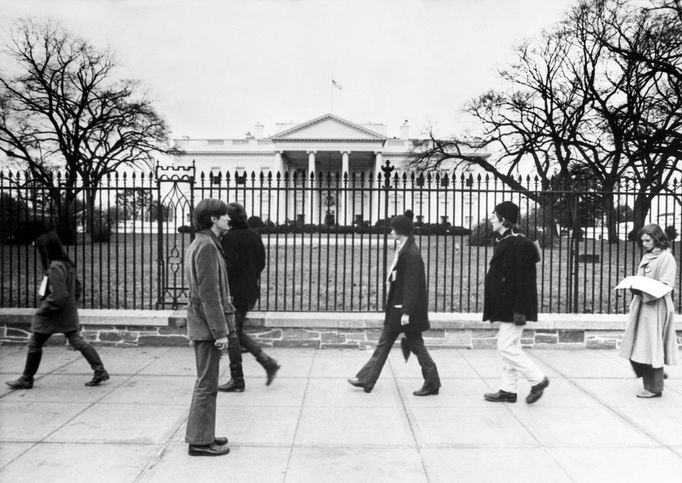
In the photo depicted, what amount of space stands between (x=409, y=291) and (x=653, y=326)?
236 centimetres

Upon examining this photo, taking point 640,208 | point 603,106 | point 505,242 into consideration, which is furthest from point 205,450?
point 603,106

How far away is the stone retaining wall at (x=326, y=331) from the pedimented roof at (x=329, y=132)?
169 ft

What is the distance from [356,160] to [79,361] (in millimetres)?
57428

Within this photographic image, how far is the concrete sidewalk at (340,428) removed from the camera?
3.67 m

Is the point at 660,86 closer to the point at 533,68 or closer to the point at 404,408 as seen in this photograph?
the point at 533,68

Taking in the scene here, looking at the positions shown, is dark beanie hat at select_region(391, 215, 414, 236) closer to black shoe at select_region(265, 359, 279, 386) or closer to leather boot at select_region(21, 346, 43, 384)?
black shoe at select_region(265, 359, 279, 386)

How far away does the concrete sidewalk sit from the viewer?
12.1ft

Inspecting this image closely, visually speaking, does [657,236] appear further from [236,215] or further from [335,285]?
[236,215]

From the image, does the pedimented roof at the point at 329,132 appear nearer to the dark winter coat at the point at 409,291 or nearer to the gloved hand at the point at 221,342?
the dark winter coat at the point at 409,291

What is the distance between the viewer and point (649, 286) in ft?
17.4

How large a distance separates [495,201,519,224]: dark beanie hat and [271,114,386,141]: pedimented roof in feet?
176

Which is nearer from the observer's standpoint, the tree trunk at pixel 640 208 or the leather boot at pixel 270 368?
the leather boot at pixel 270 368

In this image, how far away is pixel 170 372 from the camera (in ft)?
20.5

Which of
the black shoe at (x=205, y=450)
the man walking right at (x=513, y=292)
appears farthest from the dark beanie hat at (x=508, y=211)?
the black shoe at (x=205, y=450)
